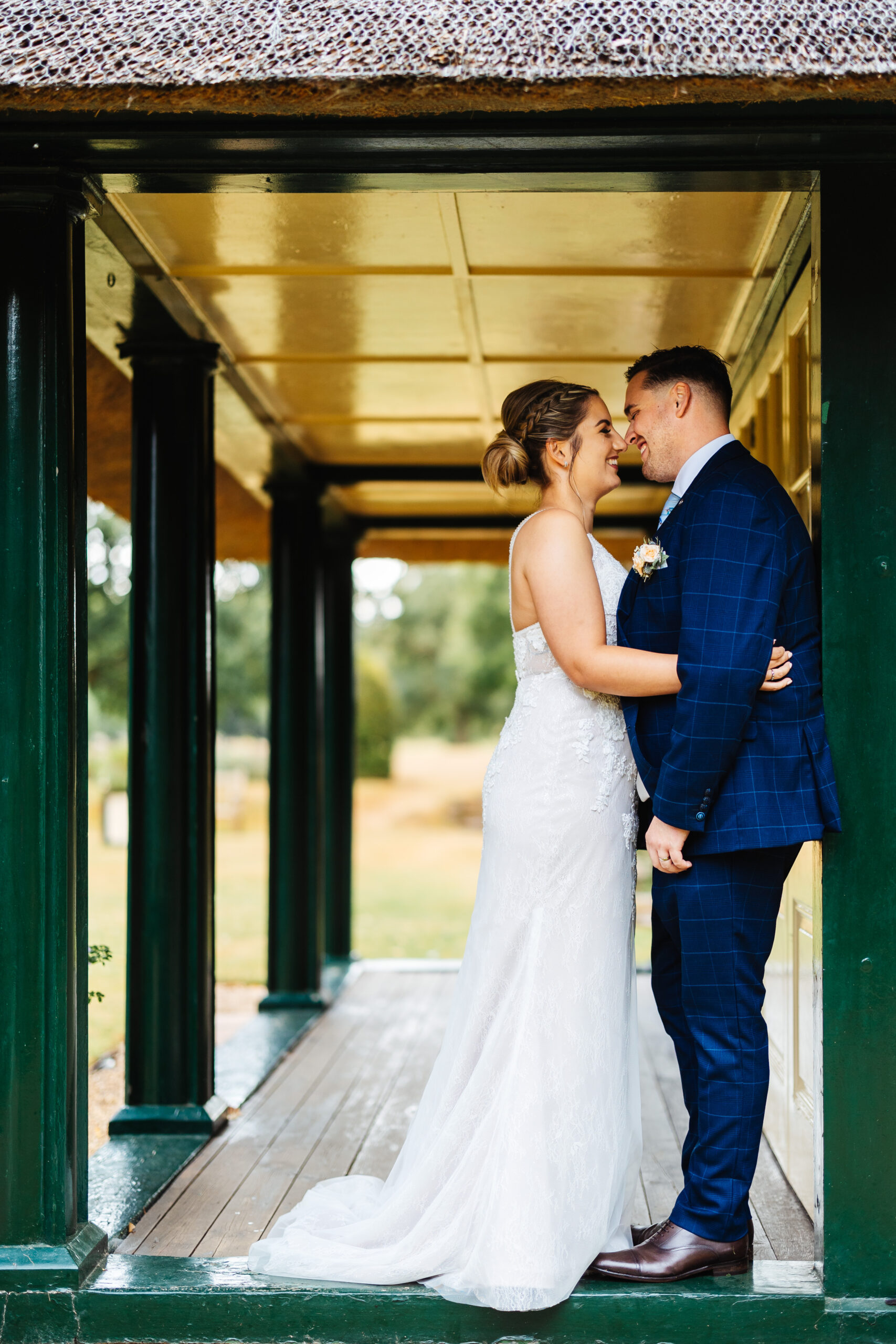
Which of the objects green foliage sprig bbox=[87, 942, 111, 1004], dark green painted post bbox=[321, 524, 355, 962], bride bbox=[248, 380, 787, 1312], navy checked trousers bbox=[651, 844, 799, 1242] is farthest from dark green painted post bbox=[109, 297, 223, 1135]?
dark green painted post bbox=[321, 524, 355, 962]

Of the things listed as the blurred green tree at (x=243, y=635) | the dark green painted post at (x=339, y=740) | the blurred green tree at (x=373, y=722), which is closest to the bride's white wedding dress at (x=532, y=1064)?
the dark green painted post at (x=339, y=740)

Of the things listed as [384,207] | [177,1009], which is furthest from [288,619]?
[384,207]

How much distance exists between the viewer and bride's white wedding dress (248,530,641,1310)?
8.12 feet

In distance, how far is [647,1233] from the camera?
2.64 m

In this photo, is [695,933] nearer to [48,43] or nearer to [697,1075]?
[697,1075]

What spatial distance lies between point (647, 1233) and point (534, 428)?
6.07ft

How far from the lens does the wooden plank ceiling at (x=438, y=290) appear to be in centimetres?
307

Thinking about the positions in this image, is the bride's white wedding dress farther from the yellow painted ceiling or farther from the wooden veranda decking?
the yellow painted ceiling

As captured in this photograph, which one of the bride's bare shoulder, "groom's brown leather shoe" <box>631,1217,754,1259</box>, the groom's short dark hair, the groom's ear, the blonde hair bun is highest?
the groom's short dark hair

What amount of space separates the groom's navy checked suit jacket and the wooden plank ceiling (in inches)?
23.2

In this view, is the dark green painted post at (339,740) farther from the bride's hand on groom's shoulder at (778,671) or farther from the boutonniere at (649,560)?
the bride's hand on groom's shoulder at (778,671)

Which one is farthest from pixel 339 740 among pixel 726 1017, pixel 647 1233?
pixel 726 1017

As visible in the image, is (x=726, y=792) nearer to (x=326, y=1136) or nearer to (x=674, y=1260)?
(x=674, y=1260)

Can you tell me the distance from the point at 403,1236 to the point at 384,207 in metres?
2.49
